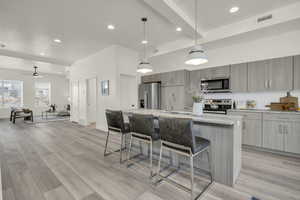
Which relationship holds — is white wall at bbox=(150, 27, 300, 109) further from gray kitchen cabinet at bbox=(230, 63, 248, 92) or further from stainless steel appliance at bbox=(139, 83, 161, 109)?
stainless steel appliance at bbox=(139, 83, 161, 109)

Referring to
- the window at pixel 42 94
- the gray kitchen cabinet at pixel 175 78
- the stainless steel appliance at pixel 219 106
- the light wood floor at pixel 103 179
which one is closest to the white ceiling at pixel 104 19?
the gray kitchen cabinet at pixel 175 78

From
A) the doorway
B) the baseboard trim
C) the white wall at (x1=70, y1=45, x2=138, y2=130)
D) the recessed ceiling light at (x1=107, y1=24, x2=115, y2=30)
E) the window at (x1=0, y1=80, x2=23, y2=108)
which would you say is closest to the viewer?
the baseboard trim

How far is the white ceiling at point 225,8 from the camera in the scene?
2688 millimetres

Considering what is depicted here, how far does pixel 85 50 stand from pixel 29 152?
3.94m

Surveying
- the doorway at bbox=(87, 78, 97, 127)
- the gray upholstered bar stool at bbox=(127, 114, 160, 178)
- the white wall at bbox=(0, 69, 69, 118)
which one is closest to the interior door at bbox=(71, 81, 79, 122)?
the doorway at bbox=(87, 78, 97, 127)

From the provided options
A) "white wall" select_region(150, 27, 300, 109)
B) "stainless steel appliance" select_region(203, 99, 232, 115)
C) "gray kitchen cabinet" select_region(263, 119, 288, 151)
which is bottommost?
"gray kitchen cabinet" select_region(263, 119, 288, 151)

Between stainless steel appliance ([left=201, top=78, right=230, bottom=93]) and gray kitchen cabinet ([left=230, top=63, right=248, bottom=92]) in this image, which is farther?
stainless steel appliance ([left=201, top=78, right=230, bottom=93])

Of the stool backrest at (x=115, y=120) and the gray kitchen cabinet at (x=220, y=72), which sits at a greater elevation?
the gray kitchen cabinet at (x=220, y=72)

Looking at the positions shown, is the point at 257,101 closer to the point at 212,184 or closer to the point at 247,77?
the point at 247,77

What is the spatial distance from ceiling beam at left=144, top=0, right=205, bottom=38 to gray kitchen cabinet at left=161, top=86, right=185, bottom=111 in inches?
71.3

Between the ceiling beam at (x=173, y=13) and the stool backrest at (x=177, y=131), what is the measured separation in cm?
213

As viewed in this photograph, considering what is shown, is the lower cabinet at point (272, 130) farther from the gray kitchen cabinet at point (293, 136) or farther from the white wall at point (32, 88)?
the white wall at point (32, 88)

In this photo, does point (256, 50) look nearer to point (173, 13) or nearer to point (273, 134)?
point (273, 134)

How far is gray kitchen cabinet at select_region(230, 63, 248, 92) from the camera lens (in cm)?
360
